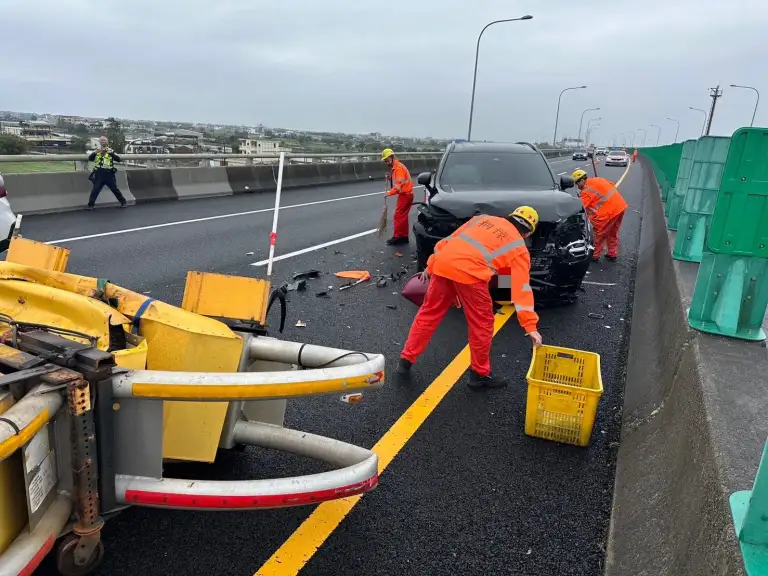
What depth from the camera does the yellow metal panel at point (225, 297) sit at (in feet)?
9.56

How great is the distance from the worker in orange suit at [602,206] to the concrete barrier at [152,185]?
978 cm

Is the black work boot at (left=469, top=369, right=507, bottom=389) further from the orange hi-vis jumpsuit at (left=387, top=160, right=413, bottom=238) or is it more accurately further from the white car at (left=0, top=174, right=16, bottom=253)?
the orange hi-vis jumpsuit at (left=387, top=160, right=413, bottom=238)

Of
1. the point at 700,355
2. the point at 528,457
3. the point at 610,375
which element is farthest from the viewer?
the point at 610,375

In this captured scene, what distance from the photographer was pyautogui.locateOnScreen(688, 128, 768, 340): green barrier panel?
340 centimetres

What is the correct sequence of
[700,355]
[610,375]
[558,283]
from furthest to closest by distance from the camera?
[558,283] → [610,375] → [700,355]

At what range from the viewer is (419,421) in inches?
151

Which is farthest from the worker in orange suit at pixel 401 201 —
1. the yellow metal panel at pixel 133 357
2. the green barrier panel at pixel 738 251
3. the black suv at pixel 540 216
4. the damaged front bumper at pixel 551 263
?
the yellow metal panel at pixel 133 357

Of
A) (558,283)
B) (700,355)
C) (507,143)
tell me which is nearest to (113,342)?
(700,355)

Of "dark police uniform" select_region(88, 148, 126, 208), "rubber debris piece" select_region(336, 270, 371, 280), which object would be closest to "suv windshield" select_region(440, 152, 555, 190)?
"rubber debris piece" select_region(336, 270, 371, 280)

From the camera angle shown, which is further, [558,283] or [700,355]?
[558,283]

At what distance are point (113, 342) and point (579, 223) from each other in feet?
16.3

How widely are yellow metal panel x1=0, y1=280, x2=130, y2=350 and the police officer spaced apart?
10.4m

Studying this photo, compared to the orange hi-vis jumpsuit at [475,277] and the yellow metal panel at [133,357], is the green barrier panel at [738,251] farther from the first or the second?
the yellow metal panel at [133,357]

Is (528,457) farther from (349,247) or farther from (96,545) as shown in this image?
(349,247)
